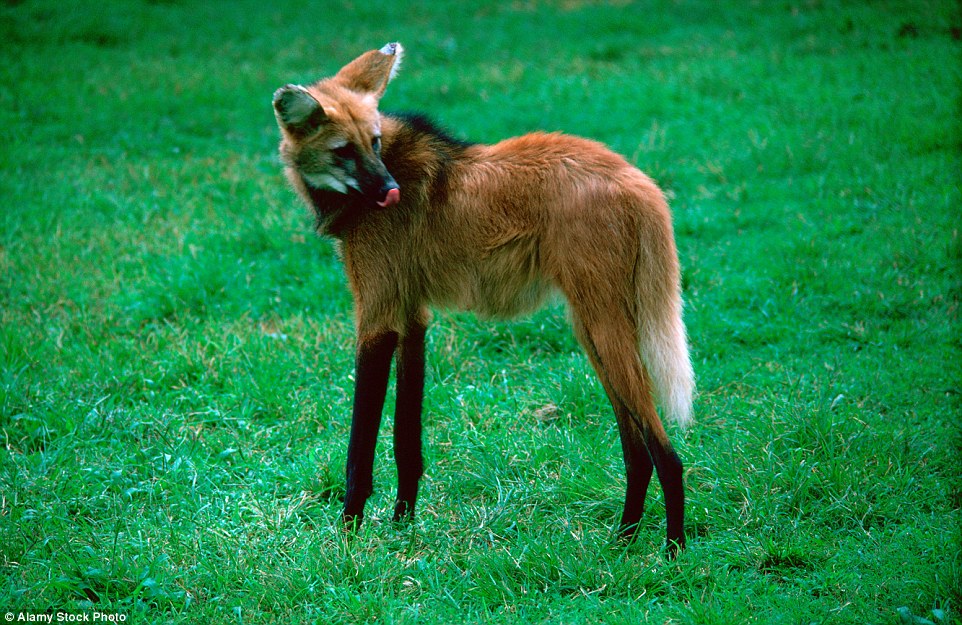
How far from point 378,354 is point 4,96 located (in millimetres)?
6860

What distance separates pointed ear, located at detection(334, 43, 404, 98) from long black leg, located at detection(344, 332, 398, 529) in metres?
1.03

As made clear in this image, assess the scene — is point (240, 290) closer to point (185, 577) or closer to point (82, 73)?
point (185, 577)

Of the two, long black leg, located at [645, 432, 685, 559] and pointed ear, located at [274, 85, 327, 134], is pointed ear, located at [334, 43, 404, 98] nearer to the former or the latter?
pointed ear, located at [274, 85, 327, 134]

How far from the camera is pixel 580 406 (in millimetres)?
3852

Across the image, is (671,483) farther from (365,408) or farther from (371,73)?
(371,73)

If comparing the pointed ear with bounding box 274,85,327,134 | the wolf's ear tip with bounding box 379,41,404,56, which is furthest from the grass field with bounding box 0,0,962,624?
the pointed ear with bounding box 274,85,327,134

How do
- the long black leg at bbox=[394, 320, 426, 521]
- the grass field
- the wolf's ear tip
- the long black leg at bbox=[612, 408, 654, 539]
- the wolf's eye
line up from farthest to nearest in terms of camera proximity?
1. the wolf's ear tip
2. the long black leg at bbox=[394, 320, 426, 521]
3. the wolf's eye
4. the long black leg at bbox=[612, 408, 654, 539]
5. the grass field

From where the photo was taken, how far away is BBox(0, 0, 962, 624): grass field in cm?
268

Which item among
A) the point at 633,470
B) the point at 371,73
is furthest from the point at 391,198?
the point at 633,470

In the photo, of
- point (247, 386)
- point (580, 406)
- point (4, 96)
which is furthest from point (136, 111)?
point (580, 406)

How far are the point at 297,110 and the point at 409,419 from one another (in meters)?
1.26

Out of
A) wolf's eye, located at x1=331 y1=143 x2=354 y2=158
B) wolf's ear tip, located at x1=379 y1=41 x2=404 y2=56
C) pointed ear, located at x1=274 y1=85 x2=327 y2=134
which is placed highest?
wolf's ear tip, located at x1=379 y1=41 x2=404 y2=56

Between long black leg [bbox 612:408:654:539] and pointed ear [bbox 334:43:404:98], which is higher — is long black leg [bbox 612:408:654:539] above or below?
A: below

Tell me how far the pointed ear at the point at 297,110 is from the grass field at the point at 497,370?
0.95 m
